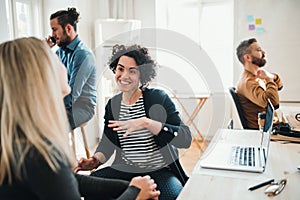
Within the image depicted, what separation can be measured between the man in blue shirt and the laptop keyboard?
134cm

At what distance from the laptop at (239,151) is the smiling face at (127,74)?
22.6 inches

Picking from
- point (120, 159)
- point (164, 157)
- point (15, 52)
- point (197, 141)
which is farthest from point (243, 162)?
point (197, 141)

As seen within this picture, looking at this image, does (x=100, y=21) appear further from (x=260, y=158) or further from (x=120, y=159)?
(x=260, y=158)

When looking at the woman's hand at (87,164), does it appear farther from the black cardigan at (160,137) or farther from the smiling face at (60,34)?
the smiling face at (60,34)

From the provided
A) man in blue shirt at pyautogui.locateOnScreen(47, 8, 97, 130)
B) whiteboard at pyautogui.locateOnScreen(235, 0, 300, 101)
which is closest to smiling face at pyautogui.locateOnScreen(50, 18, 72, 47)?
man in blue shirt at pyautogui.locateOnScreen(47, 8, 97, 130)

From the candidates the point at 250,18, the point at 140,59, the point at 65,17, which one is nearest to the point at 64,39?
the point at 65,17

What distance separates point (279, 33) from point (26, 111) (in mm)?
3643

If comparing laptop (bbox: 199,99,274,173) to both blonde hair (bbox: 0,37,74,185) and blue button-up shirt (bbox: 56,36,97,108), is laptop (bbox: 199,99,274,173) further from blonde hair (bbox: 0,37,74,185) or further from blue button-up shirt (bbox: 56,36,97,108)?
blue button-up shirt (bbox: 56,36,97,108)

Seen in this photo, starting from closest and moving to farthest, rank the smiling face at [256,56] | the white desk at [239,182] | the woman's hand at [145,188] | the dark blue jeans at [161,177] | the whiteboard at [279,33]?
the white desk at [239,182] < the woman's hand at [145,188] < the dark blue jeans at [161,177] < the smiling face at [256,56] < the whiteboard at [279,33]

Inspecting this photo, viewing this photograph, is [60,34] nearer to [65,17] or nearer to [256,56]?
[65,17]

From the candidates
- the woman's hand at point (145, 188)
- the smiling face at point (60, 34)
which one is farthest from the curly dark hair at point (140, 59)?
the smiling face at point (60, 34)

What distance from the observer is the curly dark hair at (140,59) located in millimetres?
1853

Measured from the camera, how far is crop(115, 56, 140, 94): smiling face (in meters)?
1.83

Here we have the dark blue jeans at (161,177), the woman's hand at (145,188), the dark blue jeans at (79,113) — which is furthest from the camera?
the dark blue jeans at (79,113)
